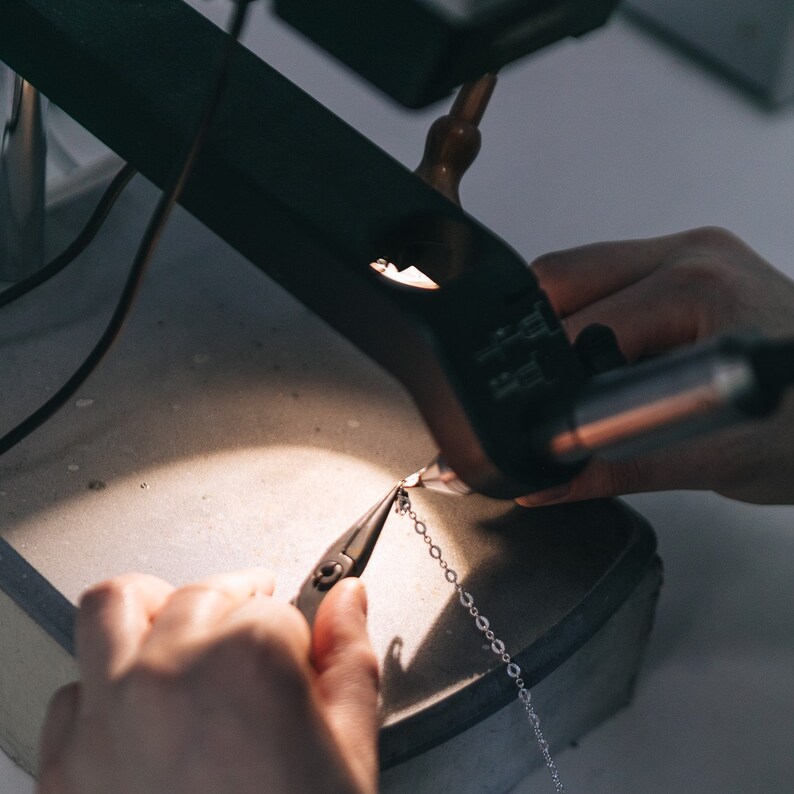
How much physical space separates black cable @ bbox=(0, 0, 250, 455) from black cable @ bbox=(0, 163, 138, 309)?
9 cm

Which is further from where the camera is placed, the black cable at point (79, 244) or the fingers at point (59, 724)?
the black cable at point (79, 244)

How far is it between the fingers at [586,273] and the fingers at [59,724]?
0.88ft

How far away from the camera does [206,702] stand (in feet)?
1.20

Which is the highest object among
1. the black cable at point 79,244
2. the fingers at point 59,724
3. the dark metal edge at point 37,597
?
the black cable at point 79,244

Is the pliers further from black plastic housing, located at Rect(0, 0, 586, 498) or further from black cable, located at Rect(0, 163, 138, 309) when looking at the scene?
black cable, located at Rect(0, 163, 138, 309)

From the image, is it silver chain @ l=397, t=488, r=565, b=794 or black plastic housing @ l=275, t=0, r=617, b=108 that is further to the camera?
silver chain @ l=397, t=488, r=565, b=794

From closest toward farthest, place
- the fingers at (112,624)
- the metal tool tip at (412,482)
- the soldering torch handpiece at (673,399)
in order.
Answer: the soldering torch handpiece at (673,399) < the fingers at (112,624) < the metal tool tip at (412,482)

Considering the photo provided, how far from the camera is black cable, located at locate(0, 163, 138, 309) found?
564 millimetres

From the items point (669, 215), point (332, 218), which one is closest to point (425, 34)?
point (332, 218)

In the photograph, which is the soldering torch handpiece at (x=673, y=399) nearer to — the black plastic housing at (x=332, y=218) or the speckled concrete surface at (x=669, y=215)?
the black plastic housing at (x=332, y=218)

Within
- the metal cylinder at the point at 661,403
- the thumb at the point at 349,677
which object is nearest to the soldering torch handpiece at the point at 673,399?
the metal cylinder at the point at 661,403

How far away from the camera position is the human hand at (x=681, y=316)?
0.49m

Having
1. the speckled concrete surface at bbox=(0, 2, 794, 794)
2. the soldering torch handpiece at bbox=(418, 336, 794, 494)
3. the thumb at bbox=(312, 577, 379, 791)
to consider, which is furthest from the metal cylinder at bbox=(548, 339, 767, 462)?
the speckled concrete surface at bbox=(0, 2, 794, 794)

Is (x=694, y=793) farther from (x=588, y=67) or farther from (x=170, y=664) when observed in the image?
(x=588, y=67)
